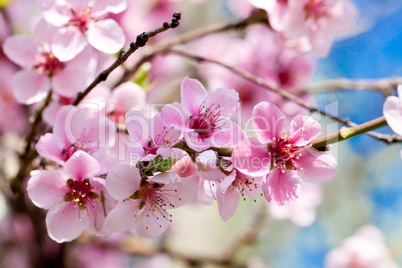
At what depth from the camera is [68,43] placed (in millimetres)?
863

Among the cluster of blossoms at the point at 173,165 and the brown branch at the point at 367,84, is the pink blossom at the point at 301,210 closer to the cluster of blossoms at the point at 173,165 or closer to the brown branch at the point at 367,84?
the brown branch at the point at 367,84

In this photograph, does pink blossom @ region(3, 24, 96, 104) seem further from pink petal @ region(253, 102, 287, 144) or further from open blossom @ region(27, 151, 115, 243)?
pink petal @ region(253, 102, 287, 144)

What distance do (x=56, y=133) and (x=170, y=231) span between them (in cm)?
137

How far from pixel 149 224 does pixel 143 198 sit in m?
0.05

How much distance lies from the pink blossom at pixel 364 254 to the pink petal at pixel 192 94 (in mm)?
1279

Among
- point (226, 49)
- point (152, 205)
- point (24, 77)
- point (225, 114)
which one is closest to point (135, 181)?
point (152, 205)

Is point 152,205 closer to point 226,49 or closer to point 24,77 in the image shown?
point 24,77

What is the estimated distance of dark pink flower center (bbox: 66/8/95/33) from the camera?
2.96 feet

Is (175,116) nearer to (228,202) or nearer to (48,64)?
(228,202)

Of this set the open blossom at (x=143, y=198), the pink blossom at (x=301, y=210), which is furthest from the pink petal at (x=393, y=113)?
the pink blossom at (x=301, y=210)

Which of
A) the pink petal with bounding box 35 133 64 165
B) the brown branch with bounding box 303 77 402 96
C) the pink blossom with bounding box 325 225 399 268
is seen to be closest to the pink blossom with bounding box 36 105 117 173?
the pink petal with bounding box 35 133 64 165

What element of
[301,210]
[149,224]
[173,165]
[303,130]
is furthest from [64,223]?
[301,210]

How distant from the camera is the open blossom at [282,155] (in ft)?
2.30

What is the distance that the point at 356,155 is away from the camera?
10.3 feet
